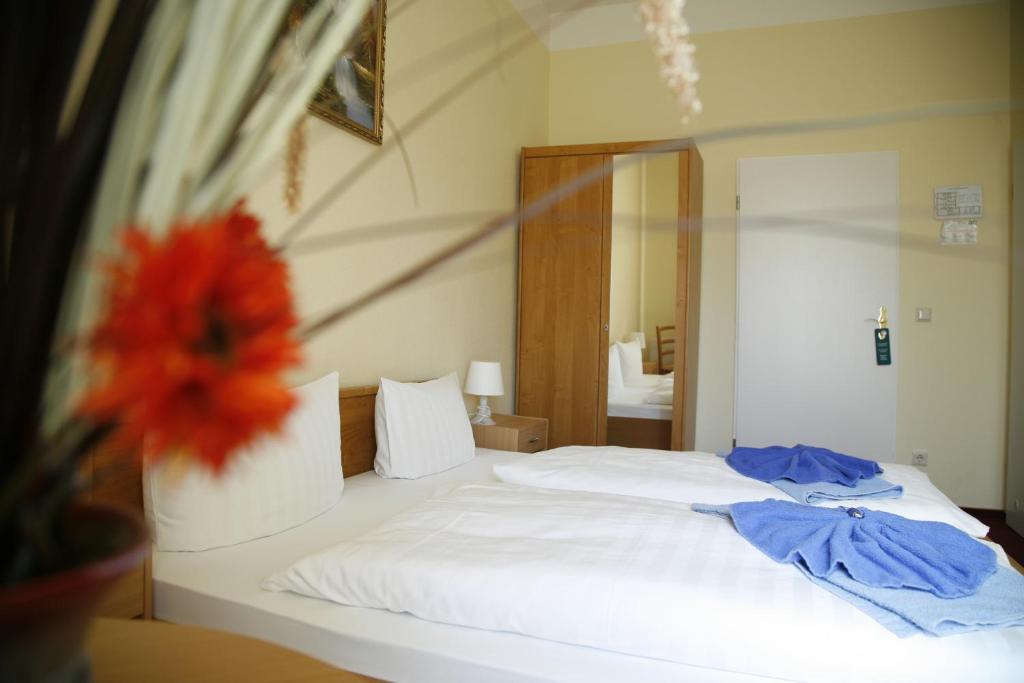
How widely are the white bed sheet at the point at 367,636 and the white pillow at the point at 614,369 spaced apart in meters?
3.02

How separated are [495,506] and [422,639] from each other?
62 cm

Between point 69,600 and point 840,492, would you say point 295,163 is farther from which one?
point 840,492

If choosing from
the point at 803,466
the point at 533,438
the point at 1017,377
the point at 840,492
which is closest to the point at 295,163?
the point at 840,492

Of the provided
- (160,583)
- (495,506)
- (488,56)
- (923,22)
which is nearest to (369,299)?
(160,583)

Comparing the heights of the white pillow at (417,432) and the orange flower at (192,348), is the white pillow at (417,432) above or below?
below

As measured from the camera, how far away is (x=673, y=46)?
0.37m

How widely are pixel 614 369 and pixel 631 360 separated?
126 millimetres

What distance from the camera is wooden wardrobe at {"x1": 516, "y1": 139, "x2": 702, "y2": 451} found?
440cm

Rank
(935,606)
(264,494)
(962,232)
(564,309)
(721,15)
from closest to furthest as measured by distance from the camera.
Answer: (935,606)
(264,494)
(962,232)
(564,309)
(721,15)

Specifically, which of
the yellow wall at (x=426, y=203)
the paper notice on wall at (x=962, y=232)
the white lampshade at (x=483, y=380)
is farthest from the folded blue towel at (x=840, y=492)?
the paper notice on wall at (x=962, y=232)

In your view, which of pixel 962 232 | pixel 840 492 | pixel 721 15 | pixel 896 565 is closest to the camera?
pixel 896 565

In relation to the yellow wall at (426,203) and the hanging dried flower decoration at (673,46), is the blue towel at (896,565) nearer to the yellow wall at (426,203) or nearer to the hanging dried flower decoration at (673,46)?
the yellow wall at (426,203)

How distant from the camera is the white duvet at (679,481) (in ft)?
7.27

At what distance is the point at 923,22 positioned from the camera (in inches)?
180
